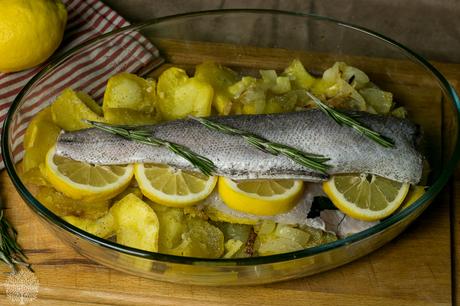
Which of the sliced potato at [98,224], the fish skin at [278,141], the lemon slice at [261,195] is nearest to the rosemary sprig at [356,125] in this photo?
the fish skin at [278,141]

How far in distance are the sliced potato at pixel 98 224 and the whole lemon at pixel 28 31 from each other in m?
0.58

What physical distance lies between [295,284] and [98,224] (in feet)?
1.55

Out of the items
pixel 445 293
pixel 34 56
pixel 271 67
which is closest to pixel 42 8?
pixel 34 56

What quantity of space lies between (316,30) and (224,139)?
1.99ft

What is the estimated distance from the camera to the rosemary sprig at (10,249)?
184cm

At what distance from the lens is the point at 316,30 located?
2.24 m

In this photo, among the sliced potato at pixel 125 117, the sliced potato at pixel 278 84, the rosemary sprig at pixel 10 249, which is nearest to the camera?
the rosemary sprig at pixel 10 249

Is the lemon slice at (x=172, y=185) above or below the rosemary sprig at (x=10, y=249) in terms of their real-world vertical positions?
above

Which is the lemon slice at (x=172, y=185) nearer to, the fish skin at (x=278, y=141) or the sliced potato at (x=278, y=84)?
the fish skin at (x=278, y=141)

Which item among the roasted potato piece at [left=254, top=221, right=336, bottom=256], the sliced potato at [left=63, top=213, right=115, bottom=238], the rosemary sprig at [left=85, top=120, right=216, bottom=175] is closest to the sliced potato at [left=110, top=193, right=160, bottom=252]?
the sliced potato at [left=63, top=213, right=115, bottom=238]

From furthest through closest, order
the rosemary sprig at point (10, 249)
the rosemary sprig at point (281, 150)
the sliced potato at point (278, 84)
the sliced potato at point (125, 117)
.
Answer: the sliced potato at point (278, 84) → the sliced potato at point (125, 117) → the rosemary sprig at point (10, 249) → the rosemary sprig at point (281, 150)

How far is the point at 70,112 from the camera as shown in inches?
79.3

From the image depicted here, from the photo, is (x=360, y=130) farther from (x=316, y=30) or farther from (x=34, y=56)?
(x=34, y=56)

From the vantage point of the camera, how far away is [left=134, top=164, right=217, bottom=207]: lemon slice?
1768 mm
